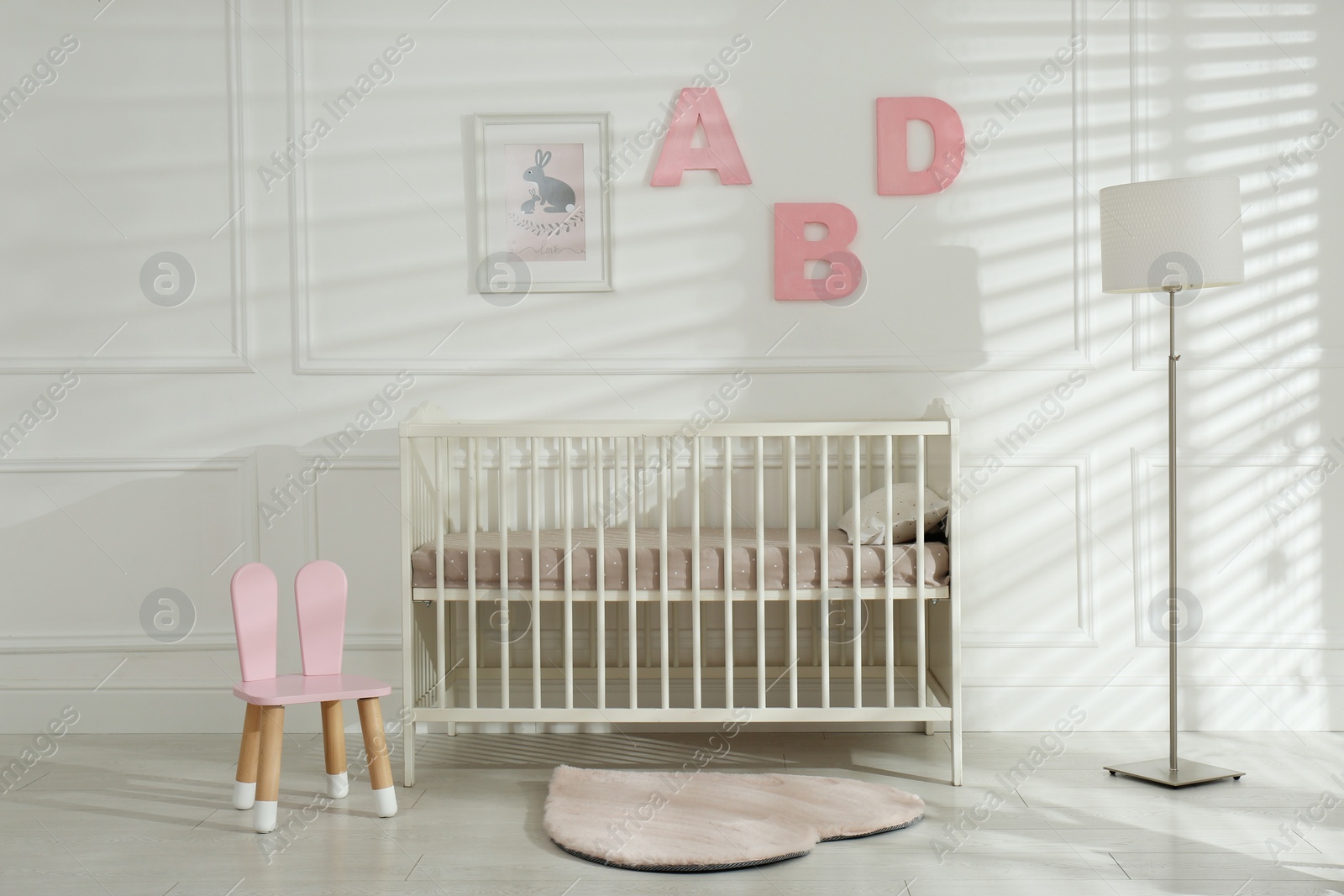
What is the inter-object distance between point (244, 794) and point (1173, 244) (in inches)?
94.7

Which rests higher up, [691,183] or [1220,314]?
[691,183]

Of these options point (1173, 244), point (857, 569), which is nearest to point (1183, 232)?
point (1173, 244)

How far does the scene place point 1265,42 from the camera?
114 inches

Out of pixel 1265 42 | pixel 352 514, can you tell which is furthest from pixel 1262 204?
pixel 352 514

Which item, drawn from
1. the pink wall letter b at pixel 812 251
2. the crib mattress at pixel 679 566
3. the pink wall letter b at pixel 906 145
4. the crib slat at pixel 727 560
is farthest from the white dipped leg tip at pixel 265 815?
the pink wall letter b at pixel 906 145

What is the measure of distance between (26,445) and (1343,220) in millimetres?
3755

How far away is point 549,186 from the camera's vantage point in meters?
2.96

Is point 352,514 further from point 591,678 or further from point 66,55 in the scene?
point 66,55

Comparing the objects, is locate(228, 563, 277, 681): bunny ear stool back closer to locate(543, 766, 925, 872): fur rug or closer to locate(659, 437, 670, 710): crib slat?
locate(543, 766, 925, 872): fur rug

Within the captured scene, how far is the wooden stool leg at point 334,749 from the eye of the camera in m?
2.30

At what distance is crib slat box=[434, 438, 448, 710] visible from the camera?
7.84ft

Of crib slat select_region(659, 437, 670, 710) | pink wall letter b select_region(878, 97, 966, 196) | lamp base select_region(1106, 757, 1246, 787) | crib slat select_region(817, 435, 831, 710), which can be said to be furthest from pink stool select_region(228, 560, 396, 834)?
pink wall letter b select_region(878, 97, 966, 196)

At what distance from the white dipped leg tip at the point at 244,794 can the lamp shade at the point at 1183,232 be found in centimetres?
231

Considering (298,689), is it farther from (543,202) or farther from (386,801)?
(543,202)
